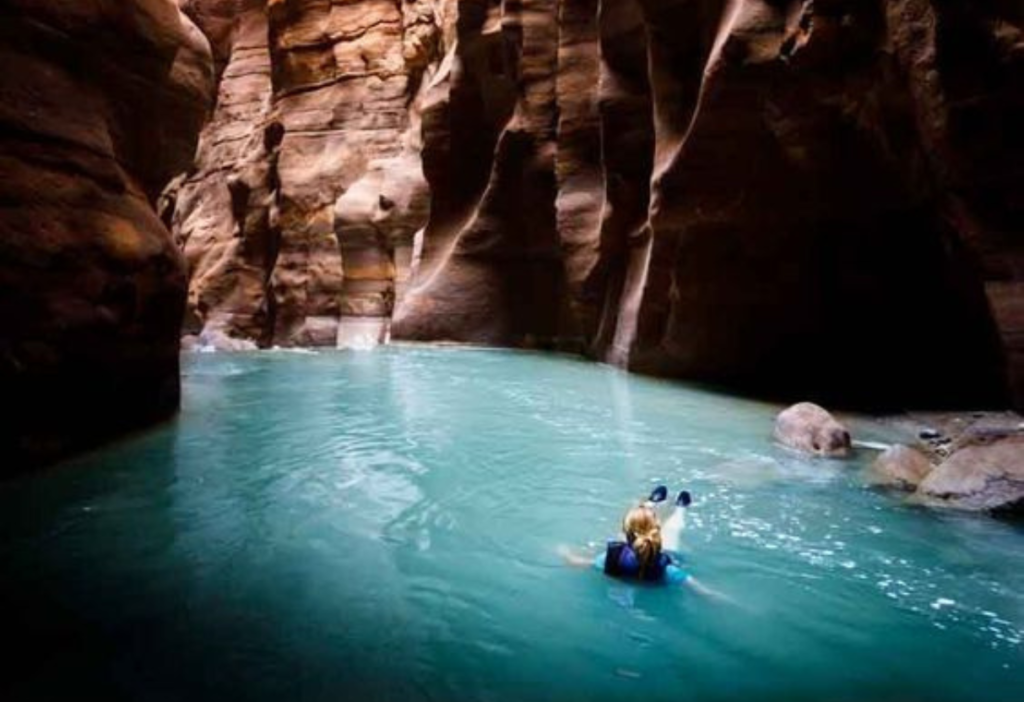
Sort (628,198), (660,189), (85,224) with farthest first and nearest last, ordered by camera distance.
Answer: (628,198)
(660,189)
(85,224)

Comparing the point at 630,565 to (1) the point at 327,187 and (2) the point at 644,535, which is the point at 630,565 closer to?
(2) the point at 644,535

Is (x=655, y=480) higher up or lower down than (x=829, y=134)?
lower down

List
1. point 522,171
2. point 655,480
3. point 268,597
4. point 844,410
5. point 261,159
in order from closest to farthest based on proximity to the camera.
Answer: point 268,597 → point 655,480 → point 844,410 → point 522,171 → point 261,159

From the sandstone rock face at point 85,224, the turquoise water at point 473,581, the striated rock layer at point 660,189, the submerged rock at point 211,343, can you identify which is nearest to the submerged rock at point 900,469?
A: the turquoise water at point 473,581

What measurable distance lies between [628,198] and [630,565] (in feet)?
47.6

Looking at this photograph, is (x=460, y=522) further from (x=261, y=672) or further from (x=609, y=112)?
(x=609, y=112)

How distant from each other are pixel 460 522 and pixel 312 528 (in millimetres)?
1127

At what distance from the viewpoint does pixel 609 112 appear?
1791 centimetres

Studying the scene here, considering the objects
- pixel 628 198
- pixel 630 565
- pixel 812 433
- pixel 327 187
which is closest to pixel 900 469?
pixel 812 433

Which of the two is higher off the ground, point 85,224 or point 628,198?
point 628,198

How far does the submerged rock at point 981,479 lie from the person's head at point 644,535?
3096 millimetres

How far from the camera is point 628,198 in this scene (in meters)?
18.3

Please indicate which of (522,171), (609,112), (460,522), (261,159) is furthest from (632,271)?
(261,159)

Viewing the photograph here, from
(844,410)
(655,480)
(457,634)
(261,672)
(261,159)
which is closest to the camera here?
(261,672)
